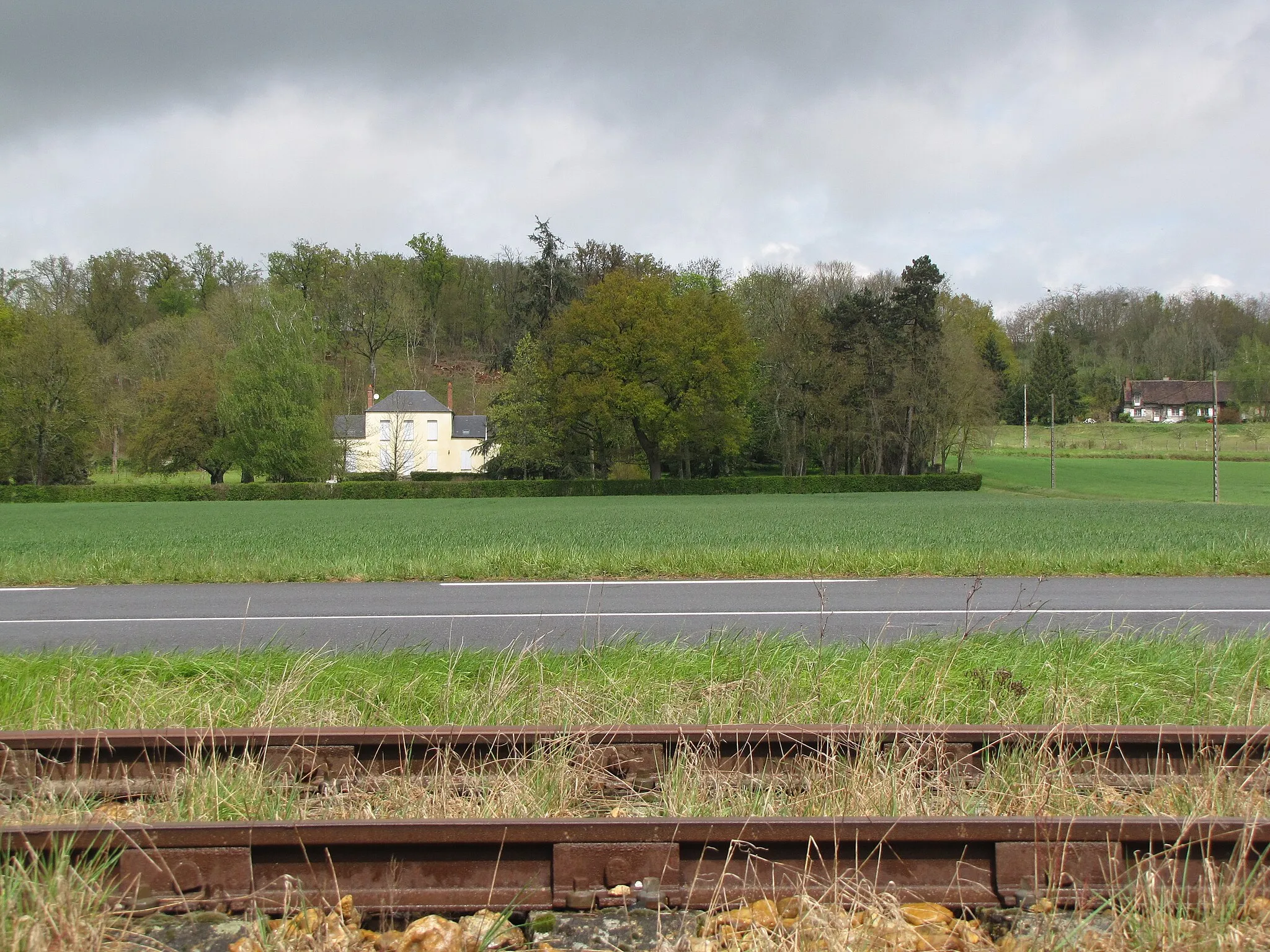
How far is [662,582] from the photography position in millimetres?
14398

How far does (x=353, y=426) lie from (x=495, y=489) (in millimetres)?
29572

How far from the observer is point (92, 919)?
302 cm

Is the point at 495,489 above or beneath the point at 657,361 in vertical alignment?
beneath

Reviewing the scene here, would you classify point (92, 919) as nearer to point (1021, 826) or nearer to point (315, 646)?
point (1021, 826)

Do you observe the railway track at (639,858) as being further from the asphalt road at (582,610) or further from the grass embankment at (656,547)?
the grass embankment at (656,547)

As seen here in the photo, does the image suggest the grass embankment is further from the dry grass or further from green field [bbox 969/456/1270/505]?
green field [bbox 969/456/1270/505]

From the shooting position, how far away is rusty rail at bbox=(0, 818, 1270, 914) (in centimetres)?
335

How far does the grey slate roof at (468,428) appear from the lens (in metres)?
88.1

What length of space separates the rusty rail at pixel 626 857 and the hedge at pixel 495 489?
175 feet

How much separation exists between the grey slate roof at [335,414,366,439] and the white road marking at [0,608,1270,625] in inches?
2612

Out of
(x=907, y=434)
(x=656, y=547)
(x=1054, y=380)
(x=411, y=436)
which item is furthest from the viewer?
(x=1054, y=380)

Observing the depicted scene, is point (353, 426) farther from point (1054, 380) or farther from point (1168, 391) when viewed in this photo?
point (1168, 391)

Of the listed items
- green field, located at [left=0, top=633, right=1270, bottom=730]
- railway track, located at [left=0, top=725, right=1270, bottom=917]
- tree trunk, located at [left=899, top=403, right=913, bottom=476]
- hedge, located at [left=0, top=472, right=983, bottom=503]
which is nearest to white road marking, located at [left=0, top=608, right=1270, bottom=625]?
green field, located at [left=0, top=633, right=1270, bottom=730]

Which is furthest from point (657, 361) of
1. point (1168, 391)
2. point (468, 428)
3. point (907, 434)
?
point (1168, 391)
